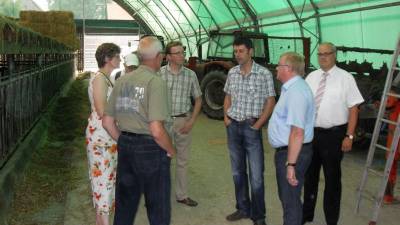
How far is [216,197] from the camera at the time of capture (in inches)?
216

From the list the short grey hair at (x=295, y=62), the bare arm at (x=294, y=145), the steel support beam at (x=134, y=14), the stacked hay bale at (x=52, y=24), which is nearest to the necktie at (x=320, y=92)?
the short grey hair at (x=295, y=62)

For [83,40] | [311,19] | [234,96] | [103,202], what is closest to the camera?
[103,202]

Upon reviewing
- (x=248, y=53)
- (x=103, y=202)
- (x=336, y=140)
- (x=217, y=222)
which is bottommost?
(x=217, y=222)

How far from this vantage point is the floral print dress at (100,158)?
12.8ft

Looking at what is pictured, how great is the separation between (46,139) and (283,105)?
6005 mm

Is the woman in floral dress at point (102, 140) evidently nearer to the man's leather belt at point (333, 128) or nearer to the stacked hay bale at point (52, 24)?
the man's leather belt at point (333, 128)

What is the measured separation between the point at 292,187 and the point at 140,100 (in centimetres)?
140

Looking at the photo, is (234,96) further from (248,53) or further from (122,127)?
(122,127)

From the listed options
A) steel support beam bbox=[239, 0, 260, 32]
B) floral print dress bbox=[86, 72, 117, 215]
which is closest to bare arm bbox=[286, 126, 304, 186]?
floral print dress bbox=[86, 72, 117, 215]

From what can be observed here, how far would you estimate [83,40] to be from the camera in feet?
119

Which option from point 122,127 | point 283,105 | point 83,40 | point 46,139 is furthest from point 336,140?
point 83,40

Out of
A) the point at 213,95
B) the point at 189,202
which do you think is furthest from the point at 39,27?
the point at 189,202

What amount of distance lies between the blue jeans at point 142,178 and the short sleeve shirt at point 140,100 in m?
0.10

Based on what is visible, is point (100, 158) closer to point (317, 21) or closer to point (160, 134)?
point (160, 134)
